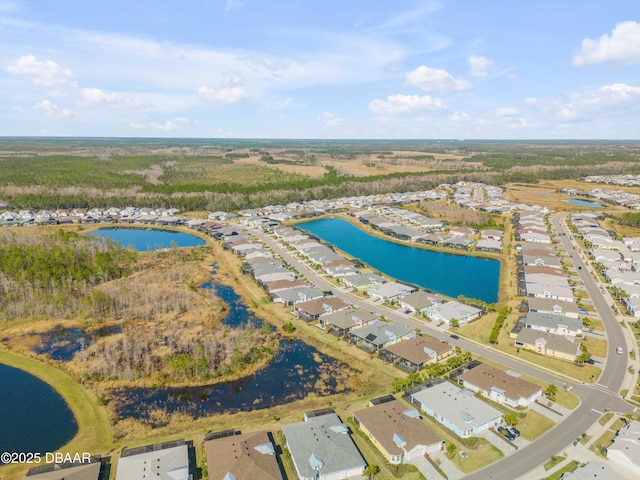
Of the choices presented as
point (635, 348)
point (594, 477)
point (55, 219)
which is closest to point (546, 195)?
point (635, 348)

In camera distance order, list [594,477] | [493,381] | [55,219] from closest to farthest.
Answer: [594,477]
[493,381]
[55,219]

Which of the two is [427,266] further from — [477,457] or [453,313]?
[477,457]

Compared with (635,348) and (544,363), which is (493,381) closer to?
(544,363)

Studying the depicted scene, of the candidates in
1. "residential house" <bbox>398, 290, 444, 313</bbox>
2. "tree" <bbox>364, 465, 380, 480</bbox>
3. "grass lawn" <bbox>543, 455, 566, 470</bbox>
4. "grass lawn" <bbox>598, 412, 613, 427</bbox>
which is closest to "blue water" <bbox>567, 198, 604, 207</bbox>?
"residential house" <bbox>398, 290, 444, 313</bbox>

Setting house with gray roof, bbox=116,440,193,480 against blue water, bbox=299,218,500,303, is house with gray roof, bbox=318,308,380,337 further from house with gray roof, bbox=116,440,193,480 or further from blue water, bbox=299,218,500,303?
house with gray roof, bbox=116,440,193,480

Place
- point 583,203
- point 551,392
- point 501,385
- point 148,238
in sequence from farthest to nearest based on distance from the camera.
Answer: point 583,203 < point 148,238 < point 501,385 < point 551,392

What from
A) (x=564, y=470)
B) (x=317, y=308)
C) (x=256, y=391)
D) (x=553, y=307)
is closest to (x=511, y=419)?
(x=564, y=470)
